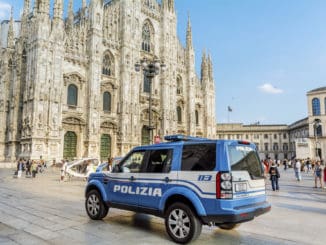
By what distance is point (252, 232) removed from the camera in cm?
581

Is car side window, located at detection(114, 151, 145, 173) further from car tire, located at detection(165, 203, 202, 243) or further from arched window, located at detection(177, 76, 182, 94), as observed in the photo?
arched window, located at detection(177, 76, 182, 94)

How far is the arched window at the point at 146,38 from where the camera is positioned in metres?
39.3

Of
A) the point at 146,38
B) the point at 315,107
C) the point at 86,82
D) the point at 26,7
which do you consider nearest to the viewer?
the point at 86,82

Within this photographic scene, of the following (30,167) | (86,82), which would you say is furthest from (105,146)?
(30,167)

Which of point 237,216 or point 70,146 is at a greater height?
point 70,146

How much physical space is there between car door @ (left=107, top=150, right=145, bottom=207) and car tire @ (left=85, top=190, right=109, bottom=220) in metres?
0.36

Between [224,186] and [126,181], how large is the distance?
2.35 metres

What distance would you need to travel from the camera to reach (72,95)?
3053 cm

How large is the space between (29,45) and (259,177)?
29.2 m

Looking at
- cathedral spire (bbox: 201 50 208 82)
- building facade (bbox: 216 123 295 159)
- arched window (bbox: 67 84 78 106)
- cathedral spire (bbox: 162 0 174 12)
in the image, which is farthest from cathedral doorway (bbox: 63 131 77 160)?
building facade (bbox: 216 123 295 159)

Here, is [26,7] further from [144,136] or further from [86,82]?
[144,136]

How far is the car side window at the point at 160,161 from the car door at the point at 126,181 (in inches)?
9.4

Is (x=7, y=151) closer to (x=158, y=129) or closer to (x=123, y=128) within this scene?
(x=123, y=128)

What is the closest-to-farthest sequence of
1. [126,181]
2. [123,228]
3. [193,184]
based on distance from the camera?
[193,184] → [123,228] → [126,181]
